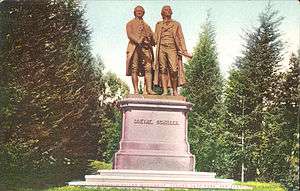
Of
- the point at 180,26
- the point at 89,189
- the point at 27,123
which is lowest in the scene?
the point at 89,189

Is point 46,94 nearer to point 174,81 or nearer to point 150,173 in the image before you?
point 174,81

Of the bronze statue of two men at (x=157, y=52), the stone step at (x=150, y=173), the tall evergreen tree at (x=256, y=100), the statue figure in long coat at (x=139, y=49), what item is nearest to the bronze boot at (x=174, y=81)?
the bronze statue of two men at (x=157, y=52)

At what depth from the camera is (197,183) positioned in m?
14.4

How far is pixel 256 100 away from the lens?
20.9 m

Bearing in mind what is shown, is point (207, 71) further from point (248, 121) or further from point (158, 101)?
point (158, 101)

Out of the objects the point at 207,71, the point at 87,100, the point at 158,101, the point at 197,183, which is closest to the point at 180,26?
the point at 158,101

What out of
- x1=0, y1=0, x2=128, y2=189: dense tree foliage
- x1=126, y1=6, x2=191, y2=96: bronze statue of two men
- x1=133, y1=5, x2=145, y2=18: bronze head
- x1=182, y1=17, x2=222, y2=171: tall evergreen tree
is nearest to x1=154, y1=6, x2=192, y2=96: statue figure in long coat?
x1=126, y1=6, x2=191, y2=96: bronze statue of two men

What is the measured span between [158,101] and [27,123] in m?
4.14

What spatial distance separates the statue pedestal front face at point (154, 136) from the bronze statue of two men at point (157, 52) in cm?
56

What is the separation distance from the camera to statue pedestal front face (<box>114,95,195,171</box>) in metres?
15.6

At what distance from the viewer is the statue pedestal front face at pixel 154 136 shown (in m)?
→ 15.6

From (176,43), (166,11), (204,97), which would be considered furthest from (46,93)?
(204,97)

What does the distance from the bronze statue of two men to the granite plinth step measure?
266cm

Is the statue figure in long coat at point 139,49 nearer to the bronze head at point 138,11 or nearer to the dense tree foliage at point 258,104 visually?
the bronze head at point 138,11
